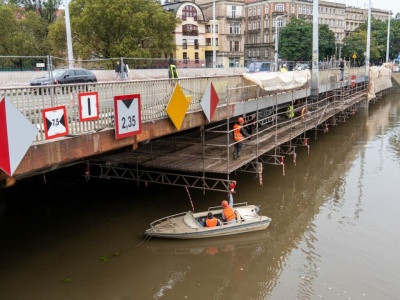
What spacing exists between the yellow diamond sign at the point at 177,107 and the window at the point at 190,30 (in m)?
54.8

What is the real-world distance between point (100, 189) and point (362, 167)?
1342 cm

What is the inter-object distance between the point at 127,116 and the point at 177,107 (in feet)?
6.95

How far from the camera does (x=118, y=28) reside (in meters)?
40.1

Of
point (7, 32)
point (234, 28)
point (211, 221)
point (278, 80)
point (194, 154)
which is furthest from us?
point (234, 28)

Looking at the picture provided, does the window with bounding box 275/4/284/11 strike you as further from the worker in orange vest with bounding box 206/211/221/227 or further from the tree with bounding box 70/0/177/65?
the worker in orange vest with bounding box 206/211/221/227

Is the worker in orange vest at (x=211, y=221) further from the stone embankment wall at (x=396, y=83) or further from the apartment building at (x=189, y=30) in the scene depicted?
the stone embankment wall at (x=396, y=83)

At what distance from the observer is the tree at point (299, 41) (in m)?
65.3

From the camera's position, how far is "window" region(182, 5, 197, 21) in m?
64.4

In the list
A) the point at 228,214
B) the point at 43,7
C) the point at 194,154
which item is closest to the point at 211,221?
the point at 228,214

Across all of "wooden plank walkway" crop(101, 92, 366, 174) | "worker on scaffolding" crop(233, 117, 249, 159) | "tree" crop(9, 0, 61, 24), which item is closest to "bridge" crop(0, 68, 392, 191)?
"wooden plank walkway" crop(101, 92, 366, 174)

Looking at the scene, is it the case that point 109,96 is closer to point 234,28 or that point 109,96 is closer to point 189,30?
point 189,30

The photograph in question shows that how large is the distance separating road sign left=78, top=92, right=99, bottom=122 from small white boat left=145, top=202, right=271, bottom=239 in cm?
462

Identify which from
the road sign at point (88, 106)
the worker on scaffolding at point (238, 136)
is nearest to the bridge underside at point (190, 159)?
the worker on scaffolding at point (238, 136)

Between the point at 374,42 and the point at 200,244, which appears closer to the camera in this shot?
the point at 200,244
